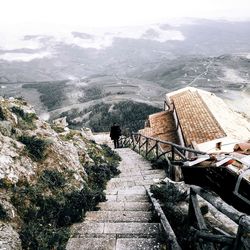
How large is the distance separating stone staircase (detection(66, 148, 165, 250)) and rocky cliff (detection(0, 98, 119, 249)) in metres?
0.29

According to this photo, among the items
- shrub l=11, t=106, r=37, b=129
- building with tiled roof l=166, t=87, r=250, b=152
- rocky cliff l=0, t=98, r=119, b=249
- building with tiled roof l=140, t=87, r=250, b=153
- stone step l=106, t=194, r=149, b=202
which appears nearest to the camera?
rocky cliff l=0, t=98, r=119, b=249

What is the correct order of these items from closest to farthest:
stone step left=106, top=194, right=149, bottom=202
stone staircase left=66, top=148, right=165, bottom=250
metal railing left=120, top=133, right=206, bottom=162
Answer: stone staircase left=66, top=148, right=165, bottom=250 → stone step left=106, top=194, right=149, bottom=202 → metal railing left=120, top=133, right=206, bottom=162

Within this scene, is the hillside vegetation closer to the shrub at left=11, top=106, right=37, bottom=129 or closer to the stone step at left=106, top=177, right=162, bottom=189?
the shrub at left=11, top=106, right=37, bottom=129

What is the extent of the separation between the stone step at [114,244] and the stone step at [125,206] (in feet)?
5.63

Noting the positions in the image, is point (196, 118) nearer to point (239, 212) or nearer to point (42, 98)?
point (239, 212)

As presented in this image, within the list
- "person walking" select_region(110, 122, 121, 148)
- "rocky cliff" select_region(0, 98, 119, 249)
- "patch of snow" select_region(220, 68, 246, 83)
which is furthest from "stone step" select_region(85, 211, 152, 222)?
"patch of snow" select_region(220, 68, 246, 83)

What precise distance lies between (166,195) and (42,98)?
13602 cm

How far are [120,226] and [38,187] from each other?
2.29m

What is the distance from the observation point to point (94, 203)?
8195 millimetres

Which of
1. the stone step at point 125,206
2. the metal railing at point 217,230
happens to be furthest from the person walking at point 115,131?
the metal railing at point 217,230

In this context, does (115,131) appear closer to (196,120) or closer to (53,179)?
(196,120)

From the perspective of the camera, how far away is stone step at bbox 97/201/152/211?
7.88 metres

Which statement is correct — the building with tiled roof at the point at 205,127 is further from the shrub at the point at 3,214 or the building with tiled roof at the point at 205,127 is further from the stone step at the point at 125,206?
the shrub at the point at 3,214

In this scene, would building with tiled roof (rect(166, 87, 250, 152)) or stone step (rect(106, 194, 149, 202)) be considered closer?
stone step (rect(106, 194, 149, 202))
